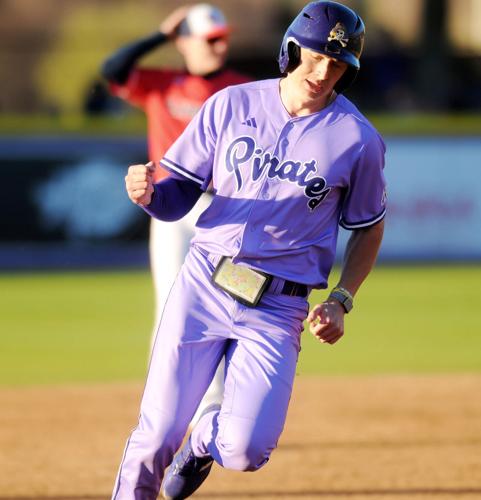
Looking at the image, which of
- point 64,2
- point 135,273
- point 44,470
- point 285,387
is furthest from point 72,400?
Answer: point 64,2

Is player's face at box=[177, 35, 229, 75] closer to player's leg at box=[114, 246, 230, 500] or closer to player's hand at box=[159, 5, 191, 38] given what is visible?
player's hand at box=[159, 5, 191, 38]

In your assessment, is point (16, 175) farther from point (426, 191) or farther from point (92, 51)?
point (92, 51)

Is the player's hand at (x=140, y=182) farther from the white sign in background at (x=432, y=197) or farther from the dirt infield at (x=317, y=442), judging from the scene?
the white sign in background at (x=432, y=197)

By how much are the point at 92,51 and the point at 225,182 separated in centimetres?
3558

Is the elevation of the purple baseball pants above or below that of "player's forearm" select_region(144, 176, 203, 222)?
below

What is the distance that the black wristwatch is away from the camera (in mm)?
5000

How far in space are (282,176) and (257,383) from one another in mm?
810

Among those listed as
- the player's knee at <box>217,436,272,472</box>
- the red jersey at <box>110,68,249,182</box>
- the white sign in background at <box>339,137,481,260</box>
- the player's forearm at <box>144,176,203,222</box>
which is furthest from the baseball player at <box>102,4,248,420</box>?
the white sign in background at <box>339,137,481,260</box>

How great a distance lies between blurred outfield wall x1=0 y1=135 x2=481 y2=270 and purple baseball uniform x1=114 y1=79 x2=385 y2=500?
920 cm

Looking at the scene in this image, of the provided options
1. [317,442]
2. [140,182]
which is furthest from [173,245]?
[140,182]

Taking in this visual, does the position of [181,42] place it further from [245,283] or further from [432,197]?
[432,197]

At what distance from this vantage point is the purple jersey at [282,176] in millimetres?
4887

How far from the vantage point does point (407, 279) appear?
1436 centimetres

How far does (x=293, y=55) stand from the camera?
16.2 feet
